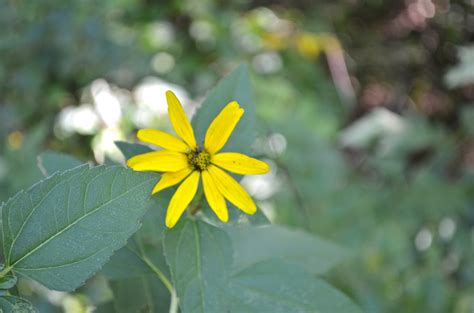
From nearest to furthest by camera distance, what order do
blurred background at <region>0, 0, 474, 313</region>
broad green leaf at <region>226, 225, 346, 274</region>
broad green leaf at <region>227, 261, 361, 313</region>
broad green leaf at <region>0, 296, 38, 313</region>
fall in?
broad green leaf at <region>0, 296, 38, 313</region> → broad green leaf at <region>227, 261, 361, 313</region> → broad green leaf at <region>226, 225, 346, 274</region> → blurred background at <region>0, 0, 474, 313</region>

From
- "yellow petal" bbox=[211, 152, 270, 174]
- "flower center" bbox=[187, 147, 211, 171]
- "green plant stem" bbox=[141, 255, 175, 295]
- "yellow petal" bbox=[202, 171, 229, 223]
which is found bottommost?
"green plant stem" bbox=[141, 255, 175, 295]

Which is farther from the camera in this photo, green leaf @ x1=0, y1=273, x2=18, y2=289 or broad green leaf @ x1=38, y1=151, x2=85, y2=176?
broad green leaf @ x1=38, y1=151, x2=85, y2=176

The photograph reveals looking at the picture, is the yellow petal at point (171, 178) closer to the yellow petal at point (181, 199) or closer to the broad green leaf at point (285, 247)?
the yellow petal at point (181, 199)

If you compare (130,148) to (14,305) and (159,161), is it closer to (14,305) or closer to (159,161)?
(159,161)

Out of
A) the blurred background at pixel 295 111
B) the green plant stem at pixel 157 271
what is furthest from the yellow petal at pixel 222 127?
the blurred background at pixel 295 111

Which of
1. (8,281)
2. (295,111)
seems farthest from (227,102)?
(295,111)

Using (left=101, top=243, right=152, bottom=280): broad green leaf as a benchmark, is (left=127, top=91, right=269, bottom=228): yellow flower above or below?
above

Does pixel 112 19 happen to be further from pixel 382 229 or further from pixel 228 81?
pixel 228 81

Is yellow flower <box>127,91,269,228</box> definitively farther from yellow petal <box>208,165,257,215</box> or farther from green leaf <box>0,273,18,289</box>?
green leaf <box>0,273,18,289</box>

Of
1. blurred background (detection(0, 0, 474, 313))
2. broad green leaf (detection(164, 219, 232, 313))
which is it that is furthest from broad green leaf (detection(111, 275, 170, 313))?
blurred background (detection(0, 0, 474, 313))
